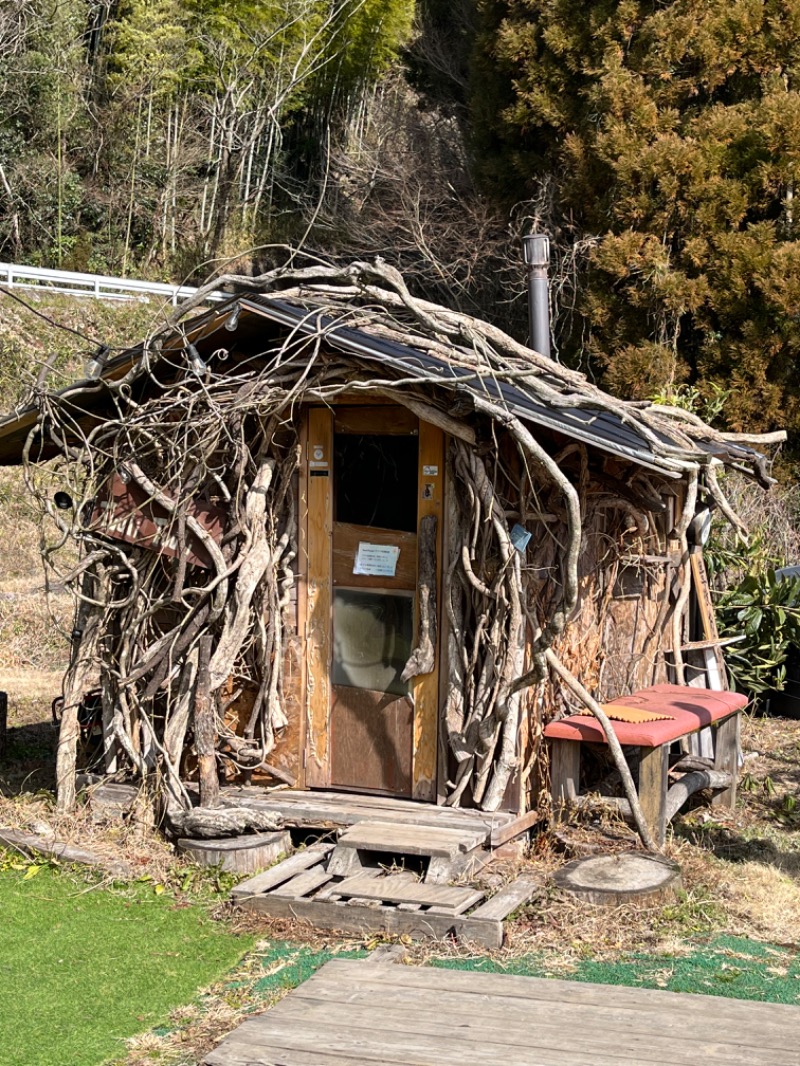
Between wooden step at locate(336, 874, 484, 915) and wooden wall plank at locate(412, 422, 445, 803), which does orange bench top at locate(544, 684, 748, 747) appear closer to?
wooden wall plank at locate(412, 422, 445, 803)

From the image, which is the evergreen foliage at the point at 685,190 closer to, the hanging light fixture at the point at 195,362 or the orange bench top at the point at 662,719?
the orange bench top at the point at 662,719

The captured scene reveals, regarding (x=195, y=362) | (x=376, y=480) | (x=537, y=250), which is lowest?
(x=376, y=480)

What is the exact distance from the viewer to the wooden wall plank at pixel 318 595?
7637 millimetres

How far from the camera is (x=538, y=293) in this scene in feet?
32.1

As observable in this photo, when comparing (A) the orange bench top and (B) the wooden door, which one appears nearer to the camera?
(A) the orange bench top

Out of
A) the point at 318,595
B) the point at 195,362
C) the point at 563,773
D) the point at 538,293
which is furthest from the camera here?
the point at 538,293

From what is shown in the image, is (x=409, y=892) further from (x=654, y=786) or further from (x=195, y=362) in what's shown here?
(x=195, y=362)

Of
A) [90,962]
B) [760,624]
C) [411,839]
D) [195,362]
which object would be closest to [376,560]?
[195,362]

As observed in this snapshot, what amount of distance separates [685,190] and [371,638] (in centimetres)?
1209

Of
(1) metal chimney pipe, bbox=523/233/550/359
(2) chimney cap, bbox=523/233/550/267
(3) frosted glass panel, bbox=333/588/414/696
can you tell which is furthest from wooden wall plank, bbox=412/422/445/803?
(2) chimney cap, bbox=523/233/550/267

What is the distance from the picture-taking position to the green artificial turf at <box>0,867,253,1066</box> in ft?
16.8

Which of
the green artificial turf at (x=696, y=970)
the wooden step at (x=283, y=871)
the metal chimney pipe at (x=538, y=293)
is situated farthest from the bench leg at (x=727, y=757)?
→ the metal chimney pipe at (x=538, y=293)

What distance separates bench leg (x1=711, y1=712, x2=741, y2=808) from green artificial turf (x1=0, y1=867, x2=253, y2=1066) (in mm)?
3807

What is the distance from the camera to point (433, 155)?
23969 millimetres
